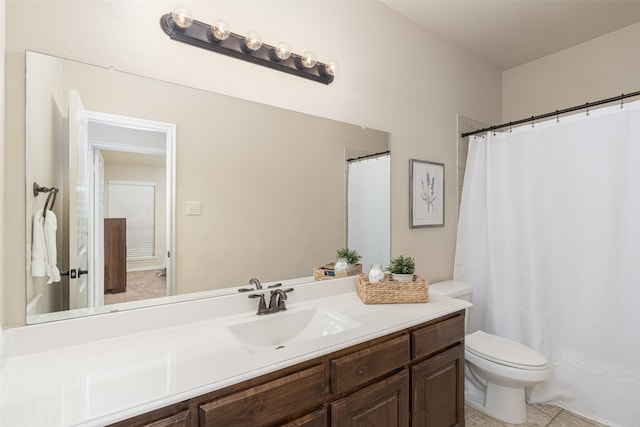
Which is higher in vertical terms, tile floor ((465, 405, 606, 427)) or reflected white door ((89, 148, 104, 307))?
reflected white door ((89, 148, 104, 307))

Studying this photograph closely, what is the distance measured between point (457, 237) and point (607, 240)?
2.97 ft

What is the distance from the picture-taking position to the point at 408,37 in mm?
2240

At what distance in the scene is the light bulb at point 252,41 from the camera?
1.46m

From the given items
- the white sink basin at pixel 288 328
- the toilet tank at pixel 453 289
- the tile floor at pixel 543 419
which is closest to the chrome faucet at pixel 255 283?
the white sink basin at pixel 288 328

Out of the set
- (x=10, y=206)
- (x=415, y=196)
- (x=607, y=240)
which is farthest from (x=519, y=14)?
(x=10, y=206)

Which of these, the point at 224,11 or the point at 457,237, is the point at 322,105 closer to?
A: the point at 224,11

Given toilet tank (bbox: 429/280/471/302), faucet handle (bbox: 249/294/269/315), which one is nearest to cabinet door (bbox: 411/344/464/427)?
toilet tank (bbox: 429/280/471/302)

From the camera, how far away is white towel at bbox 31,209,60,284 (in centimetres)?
110

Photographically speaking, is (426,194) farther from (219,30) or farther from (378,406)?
(219,30)

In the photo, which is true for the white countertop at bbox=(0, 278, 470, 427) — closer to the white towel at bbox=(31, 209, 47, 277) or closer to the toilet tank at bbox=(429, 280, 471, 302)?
the white towel at bbox=(31, 209, 47, 277)

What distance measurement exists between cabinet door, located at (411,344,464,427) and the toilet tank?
1.87ft

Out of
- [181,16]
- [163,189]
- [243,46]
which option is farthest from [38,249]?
[243,46]

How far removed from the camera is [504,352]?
1.95 meters

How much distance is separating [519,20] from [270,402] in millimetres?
2833
